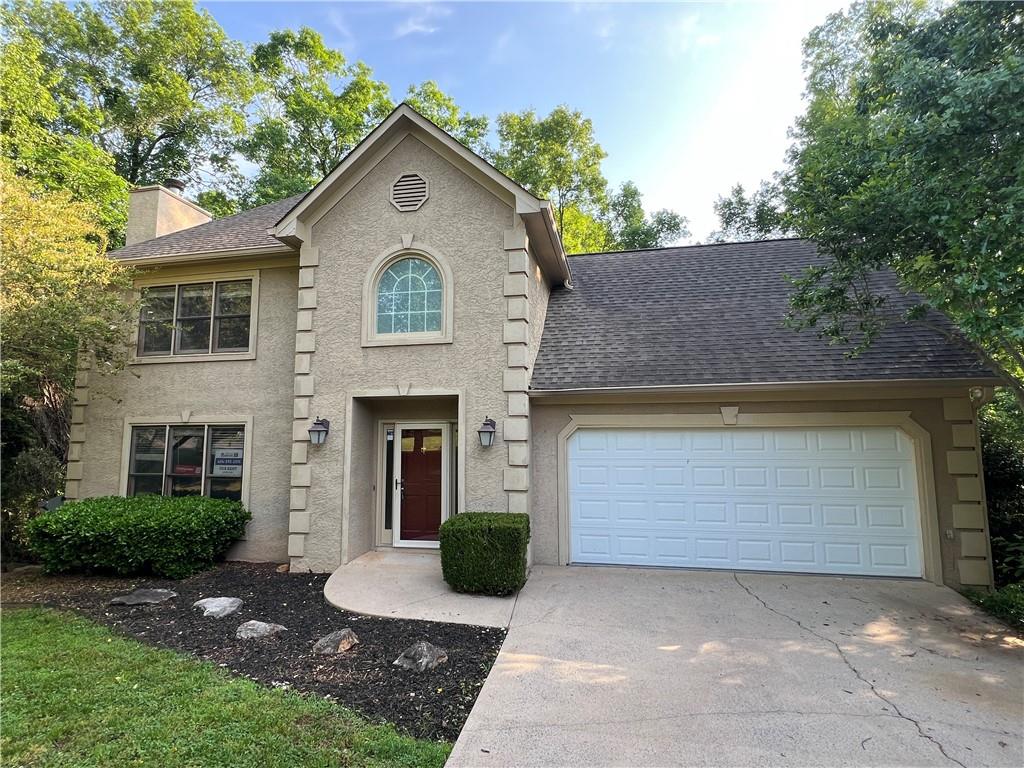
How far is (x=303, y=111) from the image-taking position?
20.9 metres

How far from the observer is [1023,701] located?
390 cm

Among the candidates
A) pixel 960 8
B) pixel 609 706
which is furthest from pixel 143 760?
pixel 960 8

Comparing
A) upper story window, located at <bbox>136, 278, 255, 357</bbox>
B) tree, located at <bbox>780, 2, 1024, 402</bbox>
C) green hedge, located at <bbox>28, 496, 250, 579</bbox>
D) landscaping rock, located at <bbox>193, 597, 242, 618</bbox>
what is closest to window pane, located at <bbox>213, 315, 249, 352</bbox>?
upper story window, located at <bbox>136, 278, 255, 357</bbox>

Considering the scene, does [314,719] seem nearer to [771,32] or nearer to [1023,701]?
[1023,701]

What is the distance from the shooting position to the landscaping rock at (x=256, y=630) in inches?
207

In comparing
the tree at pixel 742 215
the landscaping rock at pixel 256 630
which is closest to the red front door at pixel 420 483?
the landscaping rock at pixel 256 630

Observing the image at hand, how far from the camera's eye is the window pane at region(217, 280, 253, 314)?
9.19 metres

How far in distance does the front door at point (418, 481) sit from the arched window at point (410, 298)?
174cm

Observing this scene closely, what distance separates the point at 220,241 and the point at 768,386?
1034cm

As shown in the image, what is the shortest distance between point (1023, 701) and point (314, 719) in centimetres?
570

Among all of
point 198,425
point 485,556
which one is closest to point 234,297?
point 198,425

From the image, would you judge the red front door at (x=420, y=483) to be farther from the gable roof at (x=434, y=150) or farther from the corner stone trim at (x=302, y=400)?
the gable roof at (x=434, y=150)

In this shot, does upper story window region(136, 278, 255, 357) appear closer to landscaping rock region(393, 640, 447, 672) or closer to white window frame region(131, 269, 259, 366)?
white window frame region(131, 269, 259, 366)

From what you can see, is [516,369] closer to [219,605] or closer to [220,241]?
[219,605]
